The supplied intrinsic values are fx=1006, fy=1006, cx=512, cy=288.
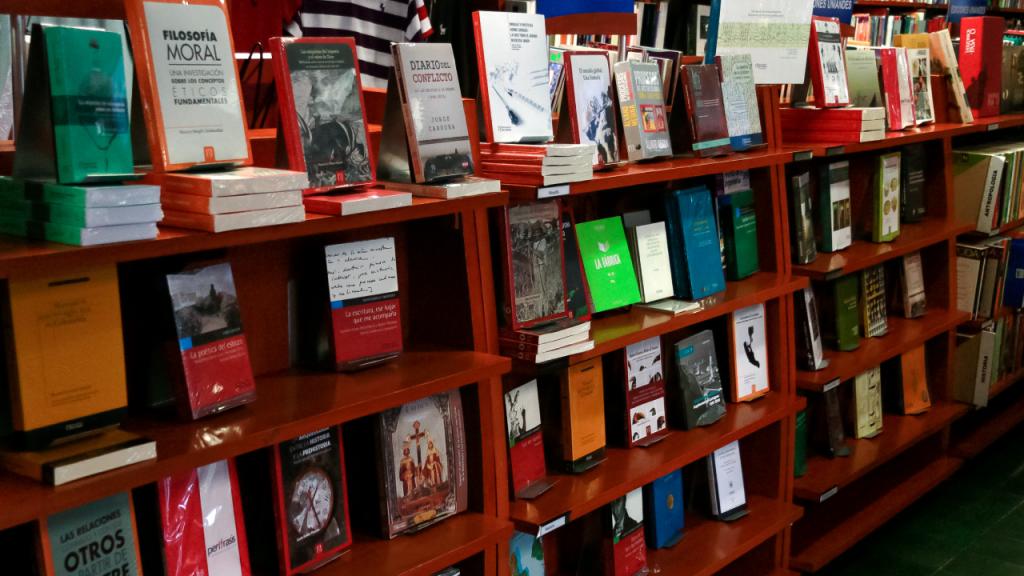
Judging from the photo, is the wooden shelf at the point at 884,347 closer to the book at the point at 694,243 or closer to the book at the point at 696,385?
the book at the point at 696,385

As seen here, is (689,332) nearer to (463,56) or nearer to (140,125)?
(463,56)

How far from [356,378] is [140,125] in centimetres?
64

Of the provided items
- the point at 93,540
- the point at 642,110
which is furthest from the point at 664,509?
the point at 93,540

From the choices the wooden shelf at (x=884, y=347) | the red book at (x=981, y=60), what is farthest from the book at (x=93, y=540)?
the red book at (x=981, y=60)

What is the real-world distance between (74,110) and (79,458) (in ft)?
1.68

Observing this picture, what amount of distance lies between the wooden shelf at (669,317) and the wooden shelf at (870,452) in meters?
0.74

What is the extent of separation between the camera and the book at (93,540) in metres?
1.51

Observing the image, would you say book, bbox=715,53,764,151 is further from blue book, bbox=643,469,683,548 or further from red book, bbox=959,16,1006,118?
red book, bbox=959,16,1006,118

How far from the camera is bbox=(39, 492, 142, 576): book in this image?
151 centimetres

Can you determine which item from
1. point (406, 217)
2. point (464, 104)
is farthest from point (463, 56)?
point (406, 217)

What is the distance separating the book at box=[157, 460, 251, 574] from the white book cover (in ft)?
5.94

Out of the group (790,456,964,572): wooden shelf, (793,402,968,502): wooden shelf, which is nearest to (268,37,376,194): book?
(793,402,968,502): wooden shelf

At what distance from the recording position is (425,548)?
6.80ft

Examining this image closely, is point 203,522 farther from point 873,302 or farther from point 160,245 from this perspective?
point 873,302
